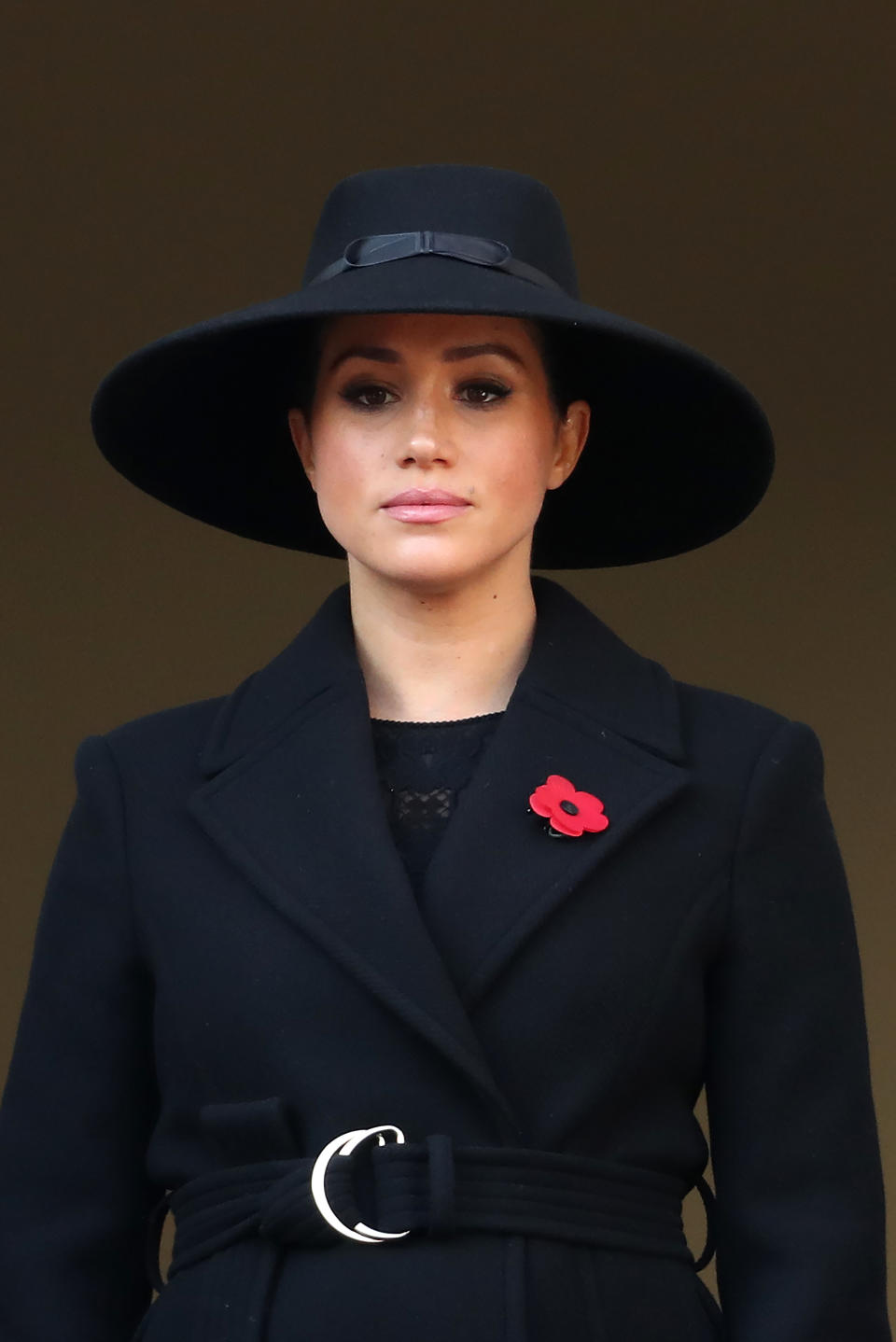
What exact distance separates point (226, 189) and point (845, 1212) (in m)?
2.28

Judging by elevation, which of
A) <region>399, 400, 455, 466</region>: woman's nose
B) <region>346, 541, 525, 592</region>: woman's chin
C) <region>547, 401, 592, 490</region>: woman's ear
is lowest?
<region>346, 541, 525, 592</region>: woman's chin

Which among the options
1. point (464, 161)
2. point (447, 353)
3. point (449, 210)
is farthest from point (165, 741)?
point (464, 161)

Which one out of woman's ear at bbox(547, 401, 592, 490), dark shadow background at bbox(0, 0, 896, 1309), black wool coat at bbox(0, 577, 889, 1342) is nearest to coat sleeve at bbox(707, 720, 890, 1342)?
black wool coat at bbox(0, 577, 889, 1342)

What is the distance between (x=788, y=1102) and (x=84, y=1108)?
658 mm

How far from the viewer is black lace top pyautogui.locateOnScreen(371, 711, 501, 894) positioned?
2768 mm

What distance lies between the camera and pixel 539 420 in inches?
111

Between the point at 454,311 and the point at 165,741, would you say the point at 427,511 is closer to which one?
the point at 454,311

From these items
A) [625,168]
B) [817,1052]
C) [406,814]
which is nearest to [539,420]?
[406,814]

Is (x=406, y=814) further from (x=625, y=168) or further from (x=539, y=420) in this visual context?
(x=625, y=168)

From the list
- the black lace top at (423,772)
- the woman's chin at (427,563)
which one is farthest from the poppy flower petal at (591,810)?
the woman's chin at (427,563)

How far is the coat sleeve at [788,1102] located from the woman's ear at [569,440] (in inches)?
14.9

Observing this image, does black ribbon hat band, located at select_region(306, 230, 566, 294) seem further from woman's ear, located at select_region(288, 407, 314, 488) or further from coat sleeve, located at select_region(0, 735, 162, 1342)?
coat sleeve, located at select_region(0, 735, 162, 1342)

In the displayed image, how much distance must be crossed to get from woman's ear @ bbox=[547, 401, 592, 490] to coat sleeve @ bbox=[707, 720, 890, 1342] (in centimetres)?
38

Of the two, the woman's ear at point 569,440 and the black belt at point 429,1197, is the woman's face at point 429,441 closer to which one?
the woman's ear at point 569,440
